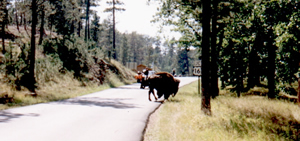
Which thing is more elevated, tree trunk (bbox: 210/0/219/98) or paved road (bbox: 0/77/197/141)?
tree trunk (bbox: 210/0/219/98)

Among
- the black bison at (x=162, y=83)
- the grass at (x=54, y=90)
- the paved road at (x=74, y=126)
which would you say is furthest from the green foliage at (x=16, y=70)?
the black bison at (x=162, y=83)

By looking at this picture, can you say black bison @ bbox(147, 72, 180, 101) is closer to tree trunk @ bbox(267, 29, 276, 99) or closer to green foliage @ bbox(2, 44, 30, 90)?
tree trunk @ bbox(267, 29, 276, 99)

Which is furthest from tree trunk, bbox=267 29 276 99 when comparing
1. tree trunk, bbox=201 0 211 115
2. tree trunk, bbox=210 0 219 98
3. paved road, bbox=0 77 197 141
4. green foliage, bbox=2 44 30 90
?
green foliage, bbox=2 44 30 90

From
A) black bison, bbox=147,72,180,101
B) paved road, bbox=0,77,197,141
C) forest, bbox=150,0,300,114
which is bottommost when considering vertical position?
paved road, bbox=0,77,197,141

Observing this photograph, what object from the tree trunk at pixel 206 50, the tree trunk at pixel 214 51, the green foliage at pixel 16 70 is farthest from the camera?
the green foliage at pixel 16 70

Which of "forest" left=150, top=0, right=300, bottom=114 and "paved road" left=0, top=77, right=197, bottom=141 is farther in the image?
"forest" left=150, top=0, right=300, bottom=114

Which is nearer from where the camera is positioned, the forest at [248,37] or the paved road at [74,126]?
the paved road at [74,126]

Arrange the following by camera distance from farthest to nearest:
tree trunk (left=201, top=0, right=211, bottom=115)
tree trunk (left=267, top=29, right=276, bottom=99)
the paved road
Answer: tree trunk (left=267, top=29, right=276, bottom=99), tree trunk (left=201, top=0, right=211, bottom=115), the paved road

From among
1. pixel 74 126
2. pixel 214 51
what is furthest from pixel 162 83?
pixel 74 126

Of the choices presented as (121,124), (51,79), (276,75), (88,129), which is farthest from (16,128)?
(276,75)

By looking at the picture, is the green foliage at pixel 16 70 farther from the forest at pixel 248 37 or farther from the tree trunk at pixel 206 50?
the tree trunk at pixel 206 50

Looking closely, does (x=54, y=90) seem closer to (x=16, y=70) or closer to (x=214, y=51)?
(x=16, y=70)

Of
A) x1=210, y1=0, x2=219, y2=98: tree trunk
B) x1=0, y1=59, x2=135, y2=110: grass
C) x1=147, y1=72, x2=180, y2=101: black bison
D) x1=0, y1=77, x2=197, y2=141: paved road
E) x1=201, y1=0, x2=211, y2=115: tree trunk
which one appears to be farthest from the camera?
x1=210, y1=0, x2=219, y2=98: tree trunk

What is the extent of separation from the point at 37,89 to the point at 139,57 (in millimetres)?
110149
